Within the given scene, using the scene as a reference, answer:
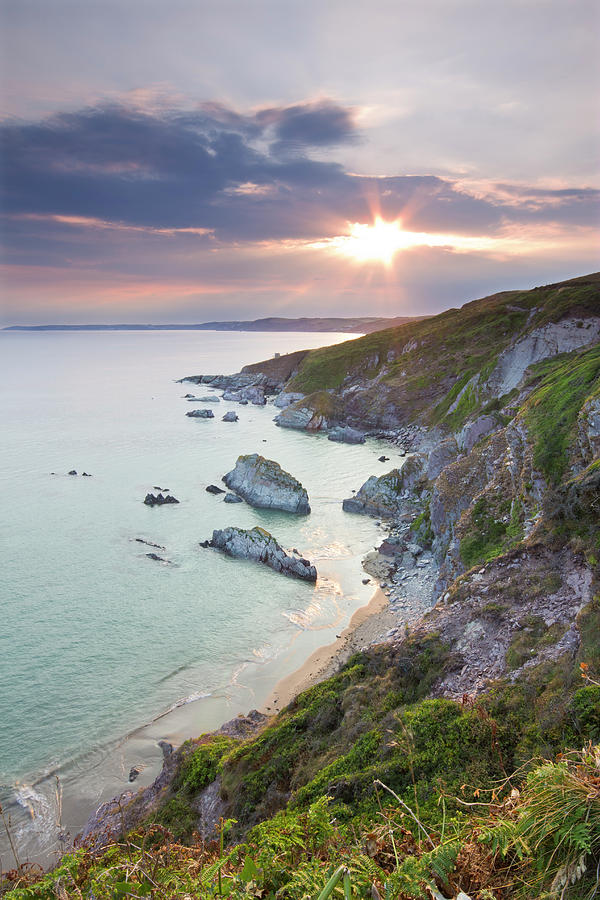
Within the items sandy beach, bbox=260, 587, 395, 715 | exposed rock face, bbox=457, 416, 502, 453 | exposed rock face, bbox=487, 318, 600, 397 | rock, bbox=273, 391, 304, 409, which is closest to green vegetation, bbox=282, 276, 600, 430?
exposed rock face, bbox=487, 318, 600, 397

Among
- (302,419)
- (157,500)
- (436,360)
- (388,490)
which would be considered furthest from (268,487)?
(436,360)

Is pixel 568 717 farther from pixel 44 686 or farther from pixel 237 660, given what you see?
pixel 44 686

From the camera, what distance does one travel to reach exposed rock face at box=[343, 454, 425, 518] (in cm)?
4919

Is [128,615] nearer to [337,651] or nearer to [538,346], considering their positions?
[337,651]

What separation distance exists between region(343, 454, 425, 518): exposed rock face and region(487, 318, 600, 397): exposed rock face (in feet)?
67.8

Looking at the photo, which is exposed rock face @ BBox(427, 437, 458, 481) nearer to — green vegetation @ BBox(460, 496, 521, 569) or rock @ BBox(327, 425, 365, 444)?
green vegetation @ BBox(460, 496, 521, 569)

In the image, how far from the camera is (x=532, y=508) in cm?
2283

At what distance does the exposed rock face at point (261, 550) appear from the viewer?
118 ft

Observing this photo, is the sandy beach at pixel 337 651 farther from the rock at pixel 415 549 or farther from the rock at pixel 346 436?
the rock at pixel 346 436

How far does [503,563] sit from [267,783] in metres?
10.4

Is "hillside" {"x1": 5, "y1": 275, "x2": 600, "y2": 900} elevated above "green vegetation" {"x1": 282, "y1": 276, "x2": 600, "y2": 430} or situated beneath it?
situated beneath

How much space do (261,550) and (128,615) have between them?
11.0 metres

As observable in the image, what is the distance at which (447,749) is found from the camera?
32.5ft

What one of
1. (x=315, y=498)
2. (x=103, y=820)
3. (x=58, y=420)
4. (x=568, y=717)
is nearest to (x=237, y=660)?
(x=103, y=820)
